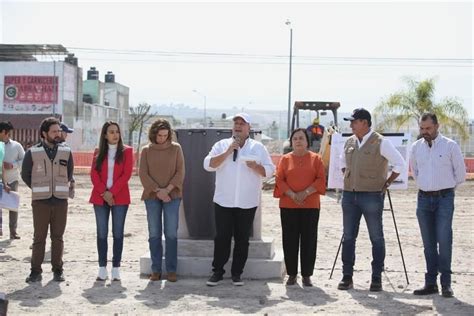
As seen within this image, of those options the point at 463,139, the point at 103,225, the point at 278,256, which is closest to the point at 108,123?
the point at 103,225

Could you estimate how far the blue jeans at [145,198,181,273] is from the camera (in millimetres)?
8180

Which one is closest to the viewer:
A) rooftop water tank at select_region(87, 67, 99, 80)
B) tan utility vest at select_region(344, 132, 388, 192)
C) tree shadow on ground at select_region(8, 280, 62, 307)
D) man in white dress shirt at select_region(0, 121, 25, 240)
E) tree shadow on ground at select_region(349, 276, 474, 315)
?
tree shadow on ground at select_region(349, 276, 474, 315)

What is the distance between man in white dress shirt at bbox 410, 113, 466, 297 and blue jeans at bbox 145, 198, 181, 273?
8.67 ft

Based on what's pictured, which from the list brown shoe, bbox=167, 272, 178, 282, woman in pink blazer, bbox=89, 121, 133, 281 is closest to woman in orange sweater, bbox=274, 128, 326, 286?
brown shoe, bbox=167, 272, 178, 282

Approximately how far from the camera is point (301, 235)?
325 inches

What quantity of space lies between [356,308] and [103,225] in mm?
2966

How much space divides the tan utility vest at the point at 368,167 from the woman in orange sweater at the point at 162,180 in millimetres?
1878

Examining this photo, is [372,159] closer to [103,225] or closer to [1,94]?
[103,225]

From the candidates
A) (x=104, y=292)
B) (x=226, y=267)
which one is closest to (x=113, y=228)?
(x=104, y=292)

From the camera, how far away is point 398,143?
938 centimetres

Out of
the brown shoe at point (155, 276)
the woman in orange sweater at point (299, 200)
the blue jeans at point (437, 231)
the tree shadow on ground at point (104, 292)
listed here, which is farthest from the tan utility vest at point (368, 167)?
the tree shadow on ground at point (104, 292)

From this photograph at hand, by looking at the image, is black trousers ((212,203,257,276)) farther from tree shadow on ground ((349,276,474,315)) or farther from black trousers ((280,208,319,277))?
tree shadow on ground ((349,276,474,315))

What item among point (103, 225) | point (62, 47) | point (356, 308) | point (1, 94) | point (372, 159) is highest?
point (62, 47)

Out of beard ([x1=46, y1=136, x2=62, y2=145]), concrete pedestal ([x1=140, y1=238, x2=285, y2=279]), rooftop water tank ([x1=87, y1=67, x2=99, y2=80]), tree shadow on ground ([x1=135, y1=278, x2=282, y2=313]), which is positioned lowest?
tree shadow on ground ([x1=135, y1=278, x2=282, y2=313])
